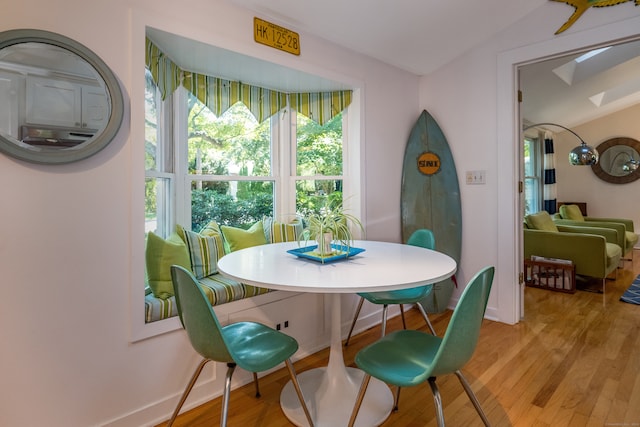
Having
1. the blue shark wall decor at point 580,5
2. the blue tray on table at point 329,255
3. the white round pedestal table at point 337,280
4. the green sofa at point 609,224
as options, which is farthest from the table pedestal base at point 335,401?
the green sofa at point 609,224

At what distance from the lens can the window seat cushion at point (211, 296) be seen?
5.66ft

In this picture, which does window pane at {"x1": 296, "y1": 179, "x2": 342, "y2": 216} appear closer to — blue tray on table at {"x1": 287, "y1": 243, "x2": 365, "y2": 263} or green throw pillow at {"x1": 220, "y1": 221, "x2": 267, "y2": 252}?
green throw pillow at {"x1": 220, "y1": 221, "x2": 267, "y2": 252}

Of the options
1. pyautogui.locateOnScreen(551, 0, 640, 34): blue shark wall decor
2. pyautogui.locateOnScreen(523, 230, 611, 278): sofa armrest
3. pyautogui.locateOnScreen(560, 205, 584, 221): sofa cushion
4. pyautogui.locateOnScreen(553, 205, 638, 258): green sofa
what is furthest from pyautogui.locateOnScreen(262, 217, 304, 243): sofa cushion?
pyautogui.locateOnScreen(560, 205, 584, 221): sofa cushion

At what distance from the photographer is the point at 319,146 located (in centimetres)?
299

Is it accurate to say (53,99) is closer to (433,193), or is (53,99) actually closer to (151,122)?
(151,122)

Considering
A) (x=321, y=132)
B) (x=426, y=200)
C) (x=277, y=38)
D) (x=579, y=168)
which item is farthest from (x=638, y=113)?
(x=277, y=38)

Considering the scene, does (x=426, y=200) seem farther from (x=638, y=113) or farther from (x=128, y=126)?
(x=638, y=113)

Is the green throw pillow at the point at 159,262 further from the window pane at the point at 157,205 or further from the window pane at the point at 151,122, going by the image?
the window pane at the point at 151,122

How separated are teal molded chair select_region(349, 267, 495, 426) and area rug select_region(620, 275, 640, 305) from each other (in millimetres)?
3203

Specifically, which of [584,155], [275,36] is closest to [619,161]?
[584,155]

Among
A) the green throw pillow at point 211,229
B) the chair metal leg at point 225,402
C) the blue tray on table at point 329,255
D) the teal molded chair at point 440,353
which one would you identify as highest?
the green throw pillow at point 211,229

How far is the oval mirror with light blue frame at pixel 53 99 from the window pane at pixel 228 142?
2.78 feet

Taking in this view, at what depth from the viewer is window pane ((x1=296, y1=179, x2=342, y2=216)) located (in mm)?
2955

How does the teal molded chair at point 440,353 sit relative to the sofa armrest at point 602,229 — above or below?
below
